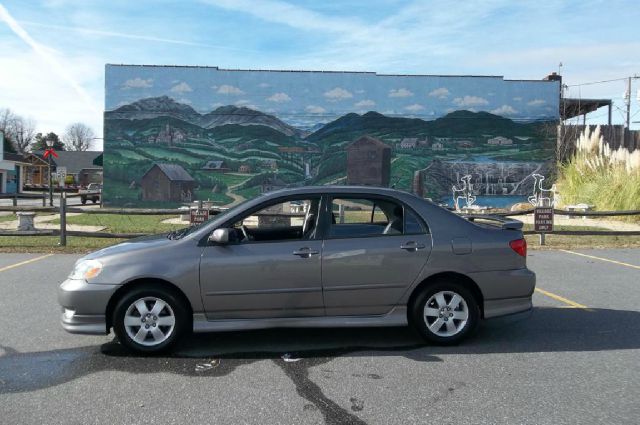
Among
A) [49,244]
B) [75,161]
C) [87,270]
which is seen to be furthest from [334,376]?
[75,161]

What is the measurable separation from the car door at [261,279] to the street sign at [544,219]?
10121 mm

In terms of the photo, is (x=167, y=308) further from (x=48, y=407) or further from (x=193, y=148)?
(x=193, y=148)

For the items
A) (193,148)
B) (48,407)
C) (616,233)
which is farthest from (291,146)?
(48,407)

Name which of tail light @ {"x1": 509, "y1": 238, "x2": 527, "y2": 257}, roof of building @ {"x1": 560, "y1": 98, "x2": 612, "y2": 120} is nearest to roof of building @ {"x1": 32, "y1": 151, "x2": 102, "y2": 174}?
roof of building @ {"x1": 560, "y1": 98, "x2": 612, "y2": 120}

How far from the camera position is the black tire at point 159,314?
205 inches

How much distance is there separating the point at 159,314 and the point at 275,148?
30046 millimetres

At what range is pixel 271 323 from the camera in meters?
5.39

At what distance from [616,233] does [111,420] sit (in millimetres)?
14291

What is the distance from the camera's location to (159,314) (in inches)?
207

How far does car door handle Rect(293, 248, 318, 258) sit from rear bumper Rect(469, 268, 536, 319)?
1579 millimetres

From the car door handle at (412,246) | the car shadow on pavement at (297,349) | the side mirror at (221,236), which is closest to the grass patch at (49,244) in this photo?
the car shadow on pavement at (297,349)

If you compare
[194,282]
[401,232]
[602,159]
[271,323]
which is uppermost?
[602,159]

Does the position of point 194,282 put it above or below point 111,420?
above

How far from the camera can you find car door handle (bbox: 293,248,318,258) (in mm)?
5383
